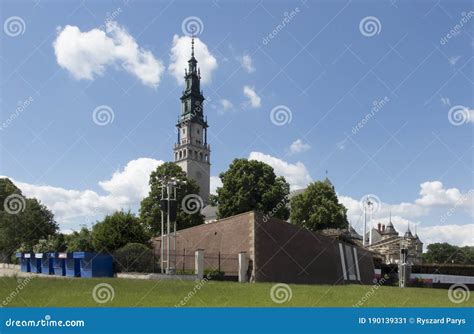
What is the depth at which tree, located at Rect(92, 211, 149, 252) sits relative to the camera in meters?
34.0

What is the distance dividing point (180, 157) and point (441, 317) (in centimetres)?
9004

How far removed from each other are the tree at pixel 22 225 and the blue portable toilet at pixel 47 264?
68.5ft

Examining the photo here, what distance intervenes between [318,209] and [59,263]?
3456 centimetres

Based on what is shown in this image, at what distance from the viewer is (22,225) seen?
58906 mm

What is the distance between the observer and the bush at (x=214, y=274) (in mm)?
28973

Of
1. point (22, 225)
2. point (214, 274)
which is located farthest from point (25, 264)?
point (214, 274)

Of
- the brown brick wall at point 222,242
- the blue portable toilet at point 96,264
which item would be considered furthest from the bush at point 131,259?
the brown brick wall at point 222,242

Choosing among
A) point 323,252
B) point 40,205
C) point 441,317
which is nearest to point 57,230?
point 40,205

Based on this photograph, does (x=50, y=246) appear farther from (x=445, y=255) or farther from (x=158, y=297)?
(x=445, y=255)

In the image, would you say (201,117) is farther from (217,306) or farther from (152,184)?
(217,306)

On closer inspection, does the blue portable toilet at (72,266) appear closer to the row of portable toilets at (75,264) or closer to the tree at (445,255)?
the row of portable toilets at (75,264)

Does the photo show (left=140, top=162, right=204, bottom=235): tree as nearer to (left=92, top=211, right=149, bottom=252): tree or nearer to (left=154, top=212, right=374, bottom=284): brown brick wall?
(left=154, top=212, right=374, bottom=284): brown brick wall

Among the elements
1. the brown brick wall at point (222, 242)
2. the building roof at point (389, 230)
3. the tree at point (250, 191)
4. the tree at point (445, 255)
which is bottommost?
the tree at point (445, 255)

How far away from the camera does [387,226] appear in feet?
401
